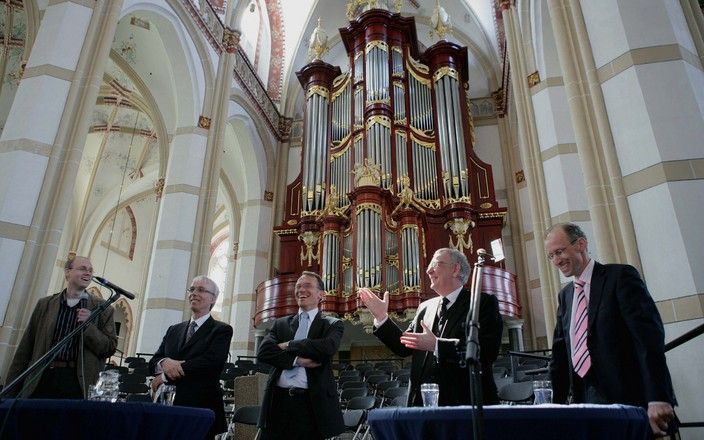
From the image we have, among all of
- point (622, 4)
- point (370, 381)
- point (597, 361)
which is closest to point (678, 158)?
point (622, 4)

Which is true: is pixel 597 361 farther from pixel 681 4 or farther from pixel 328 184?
pixel 328 184

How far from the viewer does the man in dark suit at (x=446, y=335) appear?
2248 millimetres

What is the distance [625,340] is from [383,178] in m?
8.80

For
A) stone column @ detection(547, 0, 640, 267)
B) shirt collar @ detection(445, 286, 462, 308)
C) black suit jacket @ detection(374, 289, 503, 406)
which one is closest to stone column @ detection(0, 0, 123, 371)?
black suit jacket @ detection(374, 289, 503, 406)

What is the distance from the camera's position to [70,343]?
3025 millimetres

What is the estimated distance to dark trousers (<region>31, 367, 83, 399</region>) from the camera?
2943mm

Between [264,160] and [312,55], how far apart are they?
3057 millimetres

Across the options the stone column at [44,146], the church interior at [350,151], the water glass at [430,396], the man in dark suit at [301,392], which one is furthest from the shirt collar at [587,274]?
the stone column at [44,146]

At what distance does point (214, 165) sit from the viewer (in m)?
9.62

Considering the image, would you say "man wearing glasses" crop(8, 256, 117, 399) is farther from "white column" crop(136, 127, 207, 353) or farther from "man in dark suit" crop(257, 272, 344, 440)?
"white column" crop(136, 127, 207, 353)

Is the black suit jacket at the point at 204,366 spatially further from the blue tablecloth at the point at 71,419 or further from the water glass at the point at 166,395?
the blue tablecloth at the point at 71,419

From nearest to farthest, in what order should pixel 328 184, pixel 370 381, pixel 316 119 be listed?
pixel 370 381 → pixel 328 184 → pixel 316 119

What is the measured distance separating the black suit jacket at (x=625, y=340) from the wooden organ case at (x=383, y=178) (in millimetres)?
6832

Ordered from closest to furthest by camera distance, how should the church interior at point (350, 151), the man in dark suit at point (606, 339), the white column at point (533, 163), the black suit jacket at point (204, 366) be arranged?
the man in dark suit at point (606, 339) → the black suit jacket at point (204, 366) → the church interior at point (350, 151) → the white column at point (533, 163)
